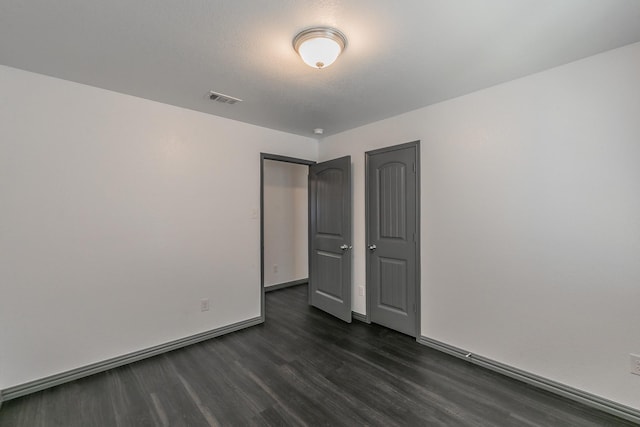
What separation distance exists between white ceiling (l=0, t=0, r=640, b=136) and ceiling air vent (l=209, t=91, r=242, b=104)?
0.28 ft

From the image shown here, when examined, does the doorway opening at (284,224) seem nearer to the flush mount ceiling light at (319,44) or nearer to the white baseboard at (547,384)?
the white baseboard at (547,384)

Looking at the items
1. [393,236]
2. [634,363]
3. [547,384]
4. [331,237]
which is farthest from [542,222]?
[331,237]

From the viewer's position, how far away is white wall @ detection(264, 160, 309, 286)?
16.0 feet

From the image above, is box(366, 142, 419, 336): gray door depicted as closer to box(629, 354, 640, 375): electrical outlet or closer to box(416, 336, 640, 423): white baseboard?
box(416, 336, 640, 423): white baseboard

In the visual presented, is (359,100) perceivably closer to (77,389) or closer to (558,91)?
(558,91)

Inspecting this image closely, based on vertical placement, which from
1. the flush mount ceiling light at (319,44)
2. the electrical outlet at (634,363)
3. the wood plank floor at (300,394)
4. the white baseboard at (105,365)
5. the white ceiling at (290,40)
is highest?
the white ceiling at (290,40)

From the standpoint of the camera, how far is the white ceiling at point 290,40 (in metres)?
1.50

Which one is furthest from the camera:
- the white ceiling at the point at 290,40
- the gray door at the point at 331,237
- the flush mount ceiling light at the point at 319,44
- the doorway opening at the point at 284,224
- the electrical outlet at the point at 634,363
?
the doorway opening at the point at 284,224

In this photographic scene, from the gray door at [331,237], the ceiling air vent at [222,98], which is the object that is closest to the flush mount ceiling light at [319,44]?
the ceiling air vent at [222,98]

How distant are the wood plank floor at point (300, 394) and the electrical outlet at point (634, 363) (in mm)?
341

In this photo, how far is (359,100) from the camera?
2723 millimetres

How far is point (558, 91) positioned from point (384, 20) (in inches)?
60.7

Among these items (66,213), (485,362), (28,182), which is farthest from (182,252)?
(485,362)

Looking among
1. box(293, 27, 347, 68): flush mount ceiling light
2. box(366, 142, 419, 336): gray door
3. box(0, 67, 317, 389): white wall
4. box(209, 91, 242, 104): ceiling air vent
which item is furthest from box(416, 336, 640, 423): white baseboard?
box(209, 91, 242, 104): ceiling air vent
